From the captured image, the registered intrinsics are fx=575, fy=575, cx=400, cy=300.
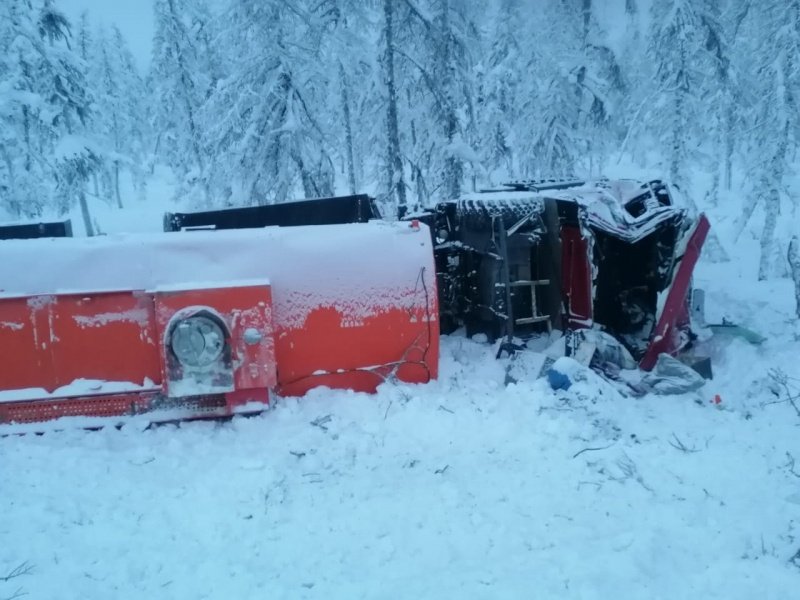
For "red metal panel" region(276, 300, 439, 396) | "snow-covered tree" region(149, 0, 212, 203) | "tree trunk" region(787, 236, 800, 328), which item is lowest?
"red metal panel" region(276, 300, 439, 396)

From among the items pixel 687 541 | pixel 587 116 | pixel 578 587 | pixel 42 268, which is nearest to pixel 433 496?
pixel 578 587

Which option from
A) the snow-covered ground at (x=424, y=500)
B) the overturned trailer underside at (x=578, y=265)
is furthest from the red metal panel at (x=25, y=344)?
the overturned trailer underside at (x=578, y=265)

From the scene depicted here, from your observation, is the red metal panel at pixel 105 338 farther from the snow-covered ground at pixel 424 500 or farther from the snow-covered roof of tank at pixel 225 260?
the snow-covered ground at pixel 424 500

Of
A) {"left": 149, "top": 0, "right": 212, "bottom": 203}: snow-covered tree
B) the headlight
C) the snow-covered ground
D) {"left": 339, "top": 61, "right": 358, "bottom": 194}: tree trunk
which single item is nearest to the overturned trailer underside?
the snow-covered ground

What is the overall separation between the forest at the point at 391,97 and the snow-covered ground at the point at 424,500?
666 centimetres

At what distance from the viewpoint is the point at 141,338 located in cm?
471

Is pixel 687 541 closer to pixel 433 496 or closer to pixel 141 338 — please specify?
pixel 433 496

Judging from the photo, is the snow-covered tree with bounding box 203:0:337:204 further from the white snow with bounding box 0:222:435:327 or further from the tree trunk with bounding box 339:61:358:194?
the white snow with bounding box 0:222:435:327

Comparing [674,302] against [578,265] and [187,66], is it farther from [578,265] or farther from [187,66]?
[187,66]

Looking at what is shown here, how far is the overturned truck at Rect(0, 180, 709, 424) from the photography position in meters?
4.62

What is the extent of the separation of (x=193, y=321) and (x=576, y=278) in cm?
453

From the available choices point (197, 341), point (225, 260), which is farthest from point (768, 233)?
point (197, 341)

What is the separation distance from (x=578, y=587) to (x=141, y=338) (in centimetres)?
371

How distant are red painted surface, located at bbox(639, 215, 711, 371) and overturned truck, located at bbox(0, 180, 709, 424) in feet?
0.05
